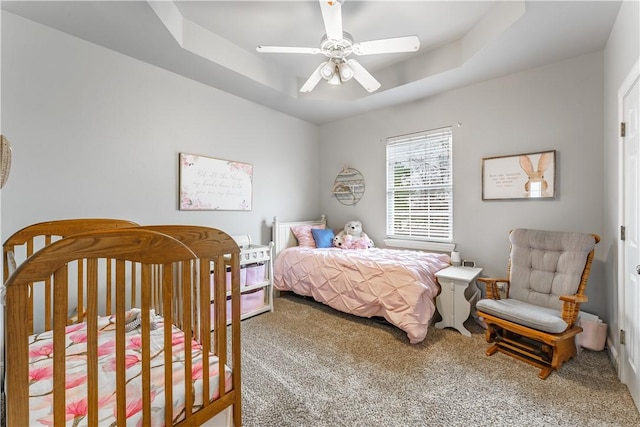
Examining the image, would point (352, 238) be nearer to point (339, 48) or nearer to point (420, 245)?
point (420, 245)

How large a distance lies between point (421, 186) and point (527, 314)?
73.1 inches

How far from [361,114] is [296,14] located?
187 centimetres

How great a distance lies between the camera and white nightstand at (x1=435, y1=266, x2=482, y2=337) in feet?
7.98

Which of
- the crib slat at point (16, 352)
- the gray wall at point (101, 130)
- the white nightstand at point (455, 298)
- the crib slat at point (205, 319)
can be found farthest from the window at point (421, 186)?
the crib slat at point (16, 352)

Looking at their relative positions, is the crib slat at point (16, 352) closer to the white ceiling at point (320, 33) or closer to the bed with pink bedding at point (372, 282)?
the white ceiling at point (320, 33)

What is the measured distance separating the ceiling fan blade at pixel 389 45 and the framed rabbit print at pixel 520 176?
154cm

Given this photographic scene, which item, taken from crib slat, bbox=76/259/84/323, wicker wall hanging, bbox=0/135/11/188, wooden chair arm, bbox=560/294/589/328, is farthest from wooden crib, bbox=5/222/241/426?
wooden chair arm, bbox=560/294/589/328

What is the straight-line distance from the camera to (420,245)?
3.41 metres

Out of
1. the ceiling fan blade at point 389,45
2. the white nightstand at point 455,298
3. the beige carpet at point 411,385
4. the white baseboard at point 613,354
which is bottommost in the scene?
the beige carpet at point 411,385

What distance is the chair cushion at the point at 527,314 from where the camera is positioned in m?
1.83

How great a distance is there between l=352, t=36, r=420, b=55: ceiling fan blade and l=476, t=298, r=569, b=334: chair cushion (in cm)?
201

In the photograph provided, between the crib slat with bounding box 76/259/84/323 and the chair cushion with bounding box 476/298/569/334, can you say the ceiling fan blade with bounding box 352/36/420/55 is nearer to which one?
the chair cushion with bounding box 476/298/569/334

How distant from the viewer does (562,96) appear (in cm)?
252

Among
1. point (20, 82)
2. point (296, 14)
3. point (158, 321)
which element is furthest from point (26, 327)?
point (296, 14)
